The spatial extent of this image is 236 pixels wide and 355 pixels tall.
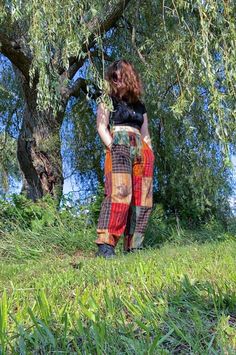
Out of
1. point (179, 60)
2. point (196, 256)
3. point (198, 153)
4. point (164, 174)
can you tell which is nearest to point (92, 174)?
point (164, 174)

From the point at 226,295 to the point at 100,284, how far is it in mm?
658

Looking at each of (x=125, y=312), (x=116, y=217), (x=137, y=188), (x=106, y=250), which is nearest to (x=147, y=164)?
(x=137, y=188)

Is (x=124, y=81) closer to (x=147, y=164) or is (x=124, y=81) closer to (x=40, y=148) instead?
(x=147, y=164)

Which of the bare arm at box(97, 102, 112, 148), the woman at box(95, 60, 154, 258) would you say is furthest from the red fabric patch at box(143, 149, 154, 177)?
the bare arm at box(97, 102, 112, 148)

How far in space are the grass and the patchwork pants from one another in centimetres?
154

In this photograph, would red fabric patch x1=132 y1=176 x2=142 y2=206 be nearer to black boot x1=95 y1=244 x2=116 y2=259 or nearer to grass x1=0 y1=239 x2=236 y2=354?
black boot x1=95 y1=244 x2=116 y2=259

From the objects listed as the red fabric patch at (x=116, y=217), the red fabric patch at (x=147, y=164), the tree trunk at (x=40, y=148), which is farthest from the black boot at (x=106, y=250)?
the tree trunk at (x=40, y=148)

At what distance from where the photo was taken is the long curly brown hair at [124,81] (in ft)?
13.9

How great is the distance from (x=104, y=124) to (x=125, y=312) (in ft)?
8.65

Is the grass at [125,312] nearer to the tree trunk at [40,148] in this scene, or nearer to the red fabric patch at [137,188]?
the red fabric patch at [137,188]

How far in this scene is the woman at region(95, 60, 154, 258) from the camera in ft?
13.5

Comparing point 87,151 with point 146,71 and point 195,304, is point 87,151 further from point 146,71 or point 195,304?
point 195,304

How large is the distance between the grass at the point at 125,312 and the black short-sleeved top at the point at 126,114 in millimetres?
2006

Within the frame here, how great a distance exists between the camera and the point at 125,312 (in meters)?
1.73
